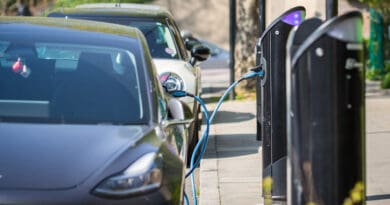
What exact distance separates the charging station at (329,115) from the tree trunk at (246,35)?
13257 millimetres

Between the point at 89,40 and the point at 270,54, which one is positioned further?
the point at 270,54

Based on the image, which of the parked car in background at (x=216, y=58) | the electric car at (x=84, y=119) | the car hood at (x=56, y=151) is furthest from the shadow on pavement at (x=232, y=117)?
the parked car in background at (x=216, y=58)

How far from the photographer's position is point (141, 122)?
244 inches

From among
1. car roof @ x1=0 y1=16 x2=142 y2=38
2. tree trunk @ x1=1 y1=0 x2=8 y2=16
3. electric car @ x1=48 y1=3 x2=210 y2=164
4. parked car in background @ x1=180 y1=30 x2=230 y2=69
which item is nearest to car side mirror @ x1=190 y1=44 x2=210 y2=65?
electric car @ x1=48 y1=3 x2=210 y2=164

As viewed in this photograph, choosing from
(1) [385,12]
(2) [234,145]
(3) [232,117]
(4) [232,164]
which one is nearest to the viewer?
(4) [232,164]

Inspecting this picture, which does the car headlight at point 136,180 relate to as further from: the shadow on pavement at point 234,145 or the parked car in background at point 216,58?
the parked car in background at point 216,58

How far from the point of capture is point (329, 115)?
18.2ft

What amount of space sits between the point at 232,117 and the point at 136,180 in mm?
9299

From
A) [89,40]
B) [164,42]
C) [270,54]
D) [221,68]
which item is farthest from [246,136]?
[221,68]

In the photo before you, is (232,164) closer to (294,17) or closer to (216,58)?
(294,17)

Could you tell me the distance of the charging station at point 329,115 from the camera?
553cm

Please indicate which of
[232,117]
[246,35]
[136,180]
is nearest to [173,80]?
[232,117]

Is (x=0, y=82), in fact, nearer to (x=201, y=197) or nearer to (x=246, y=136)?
(x=201, y=197)

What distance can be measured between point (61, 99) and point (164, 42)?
522cm
